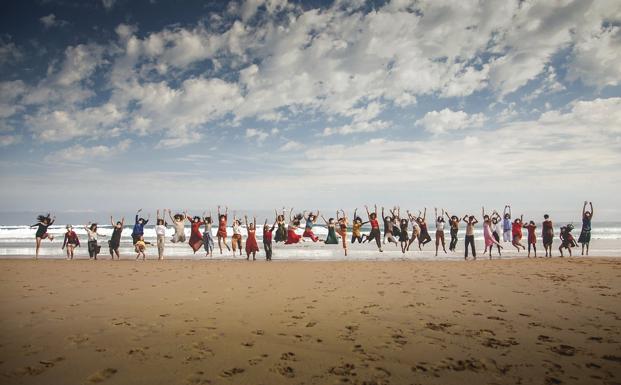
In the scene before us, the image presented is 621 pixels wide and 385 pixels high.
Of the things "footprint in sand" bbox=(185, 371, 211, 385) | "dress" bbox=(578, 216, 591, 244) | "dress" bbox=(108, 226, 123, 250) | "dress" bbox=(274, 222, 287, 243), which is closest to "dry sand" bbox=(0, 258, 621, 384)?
"footprint in sand" bbox=(185, 371, 211, 385)

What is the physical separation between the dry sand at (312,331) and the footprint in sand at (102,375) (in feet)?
0.07

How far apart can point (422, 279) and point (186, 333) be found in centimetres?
815

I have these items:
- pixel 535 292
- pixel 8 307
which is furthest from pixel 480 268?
pixel 8 307

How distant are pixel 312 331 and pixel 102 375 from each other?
3.15 metres

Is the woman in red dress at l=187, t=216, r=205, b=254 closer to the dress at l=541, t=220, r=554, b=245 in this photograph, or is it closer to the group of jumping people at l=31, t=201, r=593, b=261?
the group of jumping people at l=31, t=201, r=593, b=261

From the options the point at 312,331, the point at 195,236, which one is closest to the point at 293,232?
the point at 195,236

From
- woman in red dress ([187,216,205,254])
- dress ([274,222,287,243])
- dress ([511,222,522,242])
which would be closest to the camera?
woman in red dress ([187,216,205,254])

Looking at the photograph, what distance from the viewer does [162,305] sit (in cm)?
785

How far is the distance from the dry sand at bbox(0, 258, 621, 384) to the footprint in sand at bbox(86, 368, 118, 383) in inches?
0.9

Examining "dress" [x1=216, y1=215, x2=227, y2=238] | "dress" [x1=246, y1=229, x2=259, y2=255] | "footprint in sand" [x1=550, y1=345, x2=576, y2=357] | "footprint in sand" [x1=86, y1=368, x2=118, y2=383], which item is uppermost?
"dress" [x1=216, y1=215, x2=227, y2=238]

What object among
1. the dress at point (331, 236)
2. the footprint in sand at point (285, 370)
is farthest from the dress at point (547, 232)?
the footprint in sand at point (285, 370)

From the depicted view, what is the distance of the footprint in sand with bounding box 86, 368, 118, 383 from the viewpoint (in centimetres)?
411

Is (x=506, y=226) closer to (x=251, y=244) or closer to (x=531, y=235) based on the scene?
(x=531, y=235)

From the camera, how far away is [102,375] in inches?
167
